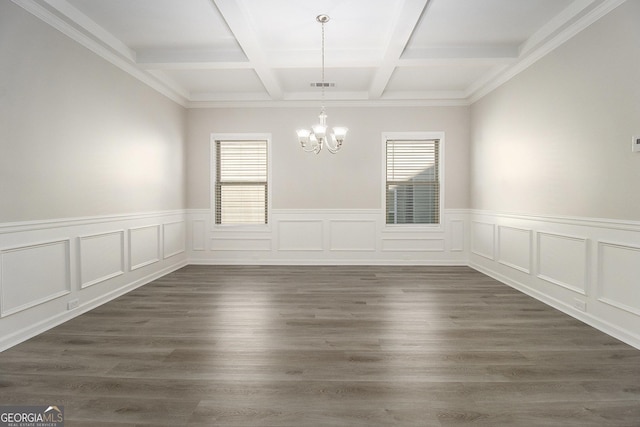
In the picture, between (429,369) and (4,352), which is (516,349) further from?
(4,352)

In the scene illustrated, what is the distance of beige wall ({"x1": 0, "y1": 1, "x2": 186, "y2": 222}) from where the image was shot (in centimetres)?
276

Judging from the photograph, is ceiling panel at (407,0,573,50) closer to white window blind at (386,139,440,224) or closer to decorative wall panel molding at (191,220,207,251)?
white window blind at (386,139,440,224)

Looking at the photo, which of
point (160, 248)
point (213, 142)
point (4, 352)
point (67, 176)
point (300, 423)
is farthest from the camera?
point (213, 142)

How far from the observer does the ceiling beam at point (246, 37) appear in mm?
3146

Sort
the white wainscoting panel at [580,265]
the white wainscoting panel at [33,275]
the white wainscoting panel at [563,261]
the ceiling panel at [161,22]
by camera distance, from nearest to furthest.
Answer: the white wainscoting panel at [33,275] < the white wainscoting panel at [580,265] < the ceiling panel at [161,22] < the white wainscoting panel at [563,261]

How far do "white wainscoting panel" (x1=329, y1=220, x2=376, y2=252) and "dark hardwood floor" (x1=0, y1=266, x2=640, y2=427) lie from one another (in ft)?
6.91

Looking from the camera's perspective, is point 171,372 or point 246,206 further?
point 246,206

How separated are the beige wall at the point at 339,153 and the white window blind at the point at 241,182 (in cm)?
22

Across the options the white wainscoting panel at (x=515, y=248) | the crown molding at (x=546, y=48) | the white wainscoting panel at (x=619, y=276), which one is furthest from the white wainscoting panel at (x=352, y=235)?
the white wainscoting panel at (x=619, y=276)

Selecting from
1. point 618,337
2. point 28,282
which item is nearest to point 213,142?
point 28,282

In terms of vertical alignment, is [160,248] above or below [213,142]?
below

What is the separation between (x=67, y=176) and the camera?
3338 mm

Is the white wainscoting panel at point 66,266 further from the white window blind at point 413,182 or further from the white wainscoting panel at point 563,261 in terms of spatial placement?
the white wainscoting panel at point 563,261

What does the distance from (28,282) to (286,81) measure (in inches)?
160
